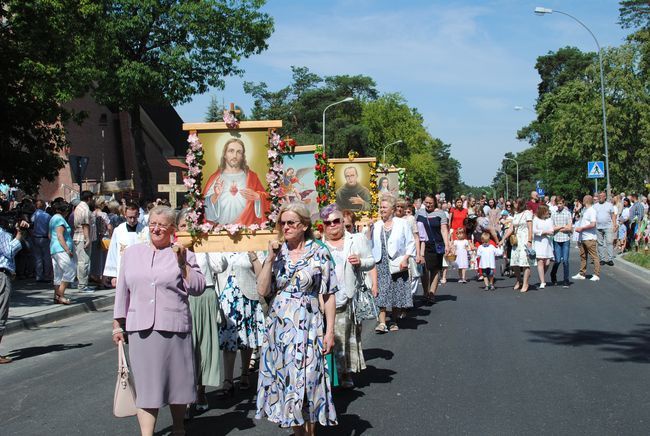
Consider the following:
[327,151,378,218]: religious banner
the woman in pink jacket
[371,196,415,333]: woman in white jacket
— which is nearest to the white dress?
[327,151,378,218]: religious banner

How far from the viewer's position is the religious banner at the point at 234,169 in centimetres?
815

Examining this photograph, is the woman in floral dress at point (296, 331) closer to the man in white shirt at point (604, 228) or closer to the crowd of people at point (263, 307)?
the crowd of people at point (263, 307)

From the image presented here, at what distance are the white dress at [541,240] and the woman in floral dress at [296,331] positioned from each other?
11.9 metres

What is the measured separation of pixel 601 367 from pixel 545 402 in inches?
71.8

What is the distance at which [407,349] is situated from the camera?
10164 millimetres

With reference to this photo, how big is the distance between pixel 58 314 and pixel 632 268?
46.3 feet

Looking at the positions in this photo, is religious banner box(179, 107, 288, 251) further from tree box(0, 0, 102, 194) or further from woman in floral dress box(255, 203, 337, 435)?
tree box(0, 0, 102, 194)

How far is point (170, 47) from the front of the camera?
34.9 meters

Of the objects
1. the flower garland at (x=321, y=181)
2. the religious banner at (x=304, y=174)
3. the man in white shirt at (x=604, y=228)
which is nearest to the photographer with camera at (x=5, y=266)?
the flower garland at (x=321, y=181)

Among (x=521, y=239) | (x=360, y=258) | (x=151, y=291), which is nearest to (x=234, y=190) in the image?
(x=360, y=258)

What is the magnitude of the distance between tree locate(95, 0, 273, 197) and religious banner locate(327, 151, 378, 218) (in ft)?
57.2

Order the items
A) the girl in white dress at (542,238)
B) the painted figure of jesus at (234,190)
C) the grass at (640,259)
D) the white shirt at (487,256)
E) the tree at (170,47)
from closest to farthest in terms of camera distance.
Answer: the painted figure of jesus at (234,190) → the girl in white dress at (542,238) → the white shirt at (487,256) → the grass at (640,259) → the tree at (170,47)

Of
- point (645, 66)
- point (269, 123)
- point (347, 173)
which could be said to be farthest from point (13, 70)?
point (645, 66)

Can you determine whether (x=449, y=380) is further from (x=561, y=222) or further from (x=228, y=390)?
(x=561, y=222)
